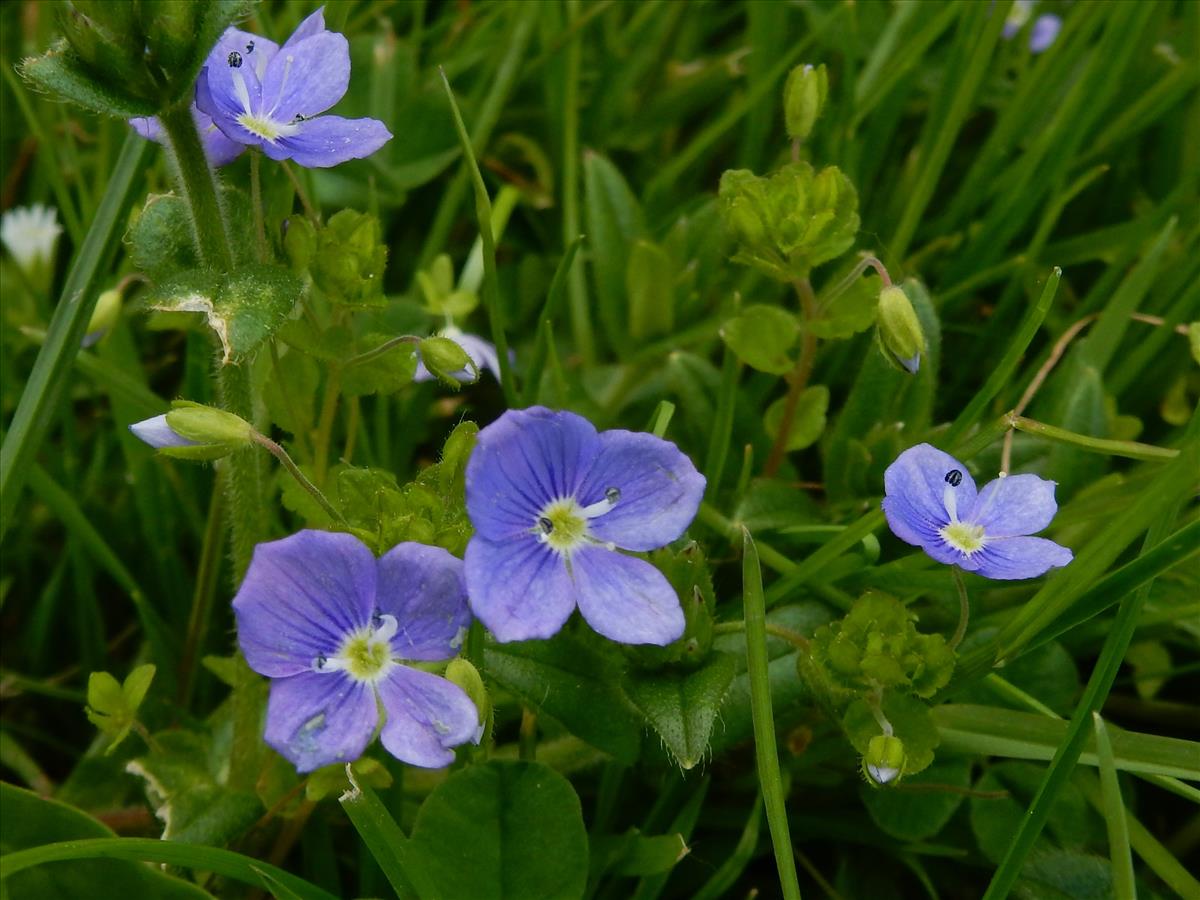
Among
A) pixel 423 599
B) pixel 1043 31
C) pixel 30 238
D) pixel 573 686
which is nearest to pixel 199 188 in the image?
pixel 423 599

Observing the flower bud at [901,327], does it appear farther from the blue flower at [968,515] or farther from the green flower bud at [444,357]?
the green flower bud at [444,357]

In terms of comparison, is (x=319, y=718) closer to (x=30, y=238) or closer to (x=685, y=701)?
(x=685, y=701)

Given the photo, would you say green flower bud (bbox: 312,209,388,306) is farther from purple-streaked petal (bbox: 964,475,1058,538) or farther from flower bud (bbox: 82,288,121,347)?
purple-streaked petal (bbox: 964,475,1058,538)

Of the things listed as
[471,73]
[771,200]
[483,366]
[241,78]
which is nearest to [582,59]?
Result: [471,73]

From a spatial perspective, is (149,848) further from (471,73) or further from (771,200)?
(471,73)

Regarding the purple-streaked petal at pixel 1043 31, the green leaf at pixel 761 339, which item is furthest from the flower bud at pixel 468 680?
the purple-streaked petal at pixel 1043 31

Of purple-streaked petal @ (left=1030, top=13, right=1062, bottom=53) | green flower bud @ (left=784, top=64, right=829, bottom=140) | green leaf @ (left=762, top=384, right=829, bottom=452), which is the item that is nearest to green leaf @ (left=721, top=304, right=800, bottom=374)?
green leaf @ (left=762, top=384, right=829, bottom=452)
